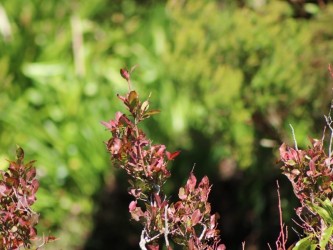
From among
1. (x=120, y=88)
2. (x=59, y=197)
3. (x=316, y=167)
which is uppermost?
(x=316, y=167)

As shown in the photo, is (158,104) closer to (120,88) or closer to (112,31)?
(120,88)

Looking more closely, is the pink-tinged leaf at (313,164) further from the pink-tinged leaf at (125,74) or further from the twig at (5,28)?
the twig at (5,28)

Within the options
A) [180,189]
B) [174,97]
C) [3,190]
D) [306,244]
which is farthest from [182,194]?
[174,97]

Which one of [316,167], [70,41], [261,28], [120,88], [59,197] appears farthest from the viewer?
[70,41]

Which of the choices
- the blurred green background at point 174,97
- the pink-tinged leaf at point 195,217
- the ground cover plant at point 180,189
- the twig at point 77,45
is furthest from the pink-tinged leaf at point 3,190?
the twig at point 77,45

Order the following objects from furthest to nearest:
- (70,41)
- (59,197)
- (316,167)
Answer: (70,41) → (59,197) → (316,167)

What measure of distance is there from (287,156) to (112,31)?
5.49 meters

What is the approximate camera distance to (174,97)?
21.6 ft

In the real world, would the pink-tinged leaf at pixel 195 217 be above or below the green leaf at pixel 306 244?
above

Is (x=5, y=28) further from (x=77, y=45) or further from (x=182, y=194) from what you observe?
(x=182, y=194)

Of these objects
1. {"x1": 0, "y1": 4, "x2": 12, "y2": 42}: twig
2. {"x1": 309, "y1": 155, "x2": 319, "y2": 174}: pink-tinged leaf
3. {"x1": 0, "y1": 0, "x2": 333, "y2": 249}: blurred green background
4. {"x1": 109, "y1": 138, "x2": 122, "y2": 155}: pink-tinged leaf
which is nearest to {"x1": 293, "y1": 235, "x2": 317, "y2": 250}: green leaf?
{"x1": 309, "y1": 155, "x2": 319, "y2": 174}: pink-tinged leaf

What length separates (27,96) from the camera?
22.4 ft

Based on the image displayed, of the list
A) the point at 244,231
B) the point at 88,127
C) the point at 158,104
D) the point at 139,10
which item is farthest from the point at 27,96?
the point at 244,231

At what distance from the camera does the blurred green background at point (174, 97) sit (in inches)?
215
